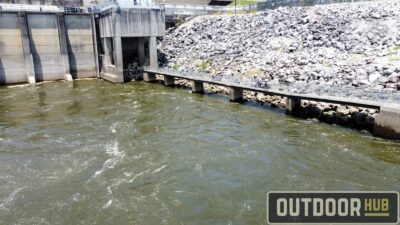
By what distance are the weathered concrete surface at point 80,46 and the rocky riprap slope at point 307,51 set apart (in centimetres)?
948

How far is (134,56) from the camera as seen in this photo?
44844mm

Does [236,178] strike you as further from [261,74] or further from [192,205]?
[261,74]

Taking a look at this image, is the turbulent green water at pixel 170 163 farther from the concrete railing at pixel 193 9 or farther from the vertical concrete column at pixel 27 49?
the concrete railing at pixel 193 9

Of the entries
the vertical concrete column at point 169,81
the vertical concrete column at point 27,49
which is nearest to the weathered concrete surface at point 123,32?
the vertical concrete column at point 169,81

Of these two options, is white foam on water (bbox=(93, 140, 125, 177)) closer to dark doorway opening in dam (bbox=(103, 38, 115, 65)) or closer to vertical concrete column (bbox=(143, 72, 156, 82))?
vertical concrete column (bbox=(143, 72, 156, 82))

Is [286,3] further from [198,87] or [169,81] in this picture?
[198,87]

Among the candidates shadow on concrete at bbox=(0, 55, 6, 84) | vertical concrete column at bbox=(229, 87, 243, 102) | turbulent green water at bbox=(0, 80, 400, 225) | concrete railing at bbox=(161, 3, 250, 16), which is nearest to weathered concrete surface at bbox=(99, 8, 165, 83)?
shadow on concrete at bbox=(0, 55, 6, 84)

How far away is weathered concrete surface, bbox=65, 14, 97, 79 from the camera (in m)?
42.7

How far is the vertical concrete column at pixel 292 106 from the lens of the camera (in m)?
24.0

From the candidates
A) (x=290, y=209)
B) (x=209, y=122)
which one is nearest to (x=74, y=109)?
(x=209, y=122)

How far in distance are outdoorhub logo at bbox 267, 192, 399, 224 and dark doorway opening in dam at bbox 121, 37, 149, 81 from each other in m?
31.6

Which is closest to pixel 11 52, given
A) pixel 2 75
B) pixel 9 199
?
pixel 2 75

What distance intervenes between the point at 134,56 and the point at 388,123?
33544 mm

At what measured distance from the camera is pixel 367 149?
1747 centimetres
